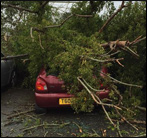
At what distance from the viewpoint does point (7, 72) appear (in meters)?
6.99

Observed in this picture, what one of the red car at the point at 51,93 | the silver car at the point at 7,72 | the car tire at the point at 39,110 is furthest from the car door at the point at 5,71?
the red car at the point at 51,93

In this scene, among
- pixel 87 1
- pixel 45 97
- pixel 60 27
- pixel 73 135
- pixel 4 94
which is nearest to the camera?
pixel 73 135

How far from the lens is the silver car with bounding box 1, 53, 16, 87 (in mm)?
6680

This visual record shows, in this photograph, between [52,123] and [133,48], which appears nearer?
[52,123]

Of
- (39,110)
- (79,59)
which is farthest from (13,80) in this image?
(79,59)

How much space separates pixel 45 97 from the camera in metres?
4.39

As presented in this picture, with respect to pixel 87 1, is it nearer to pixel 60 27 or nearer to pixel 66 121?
pixel 60 27

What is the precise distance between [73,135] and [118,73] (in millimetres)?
2324

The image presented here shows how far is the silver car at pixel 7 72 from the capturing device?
6.68 metres

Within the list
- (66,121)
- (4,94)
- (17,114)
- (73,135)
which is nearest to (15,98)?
(4,94)

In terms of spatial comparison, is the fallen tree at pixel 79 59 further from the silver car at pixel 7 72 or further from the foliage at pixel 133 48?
the silver car at pixel 7 72

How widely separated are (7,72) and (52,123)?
3480 mm

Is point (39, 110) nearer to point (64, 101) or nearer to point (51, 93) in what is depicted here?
point (51, 93)

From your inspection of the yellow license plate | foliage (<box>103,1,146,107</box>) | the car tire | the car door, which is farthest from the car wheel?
foliage (<box>103,1,146,107</box>)
